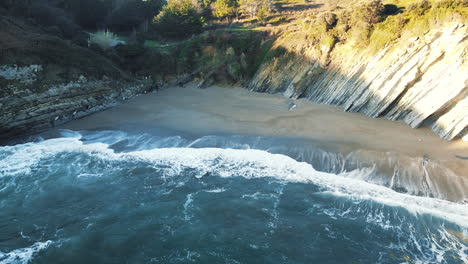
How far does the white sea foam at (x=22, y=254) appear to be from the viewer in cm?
1078

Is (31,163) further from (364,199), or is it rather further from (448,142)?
(448,142)

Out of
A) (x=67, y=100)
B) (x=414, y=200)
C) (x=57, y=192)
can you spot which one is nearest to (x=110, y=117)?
(x=67, y=100)

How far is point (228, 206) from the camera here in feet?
45.5

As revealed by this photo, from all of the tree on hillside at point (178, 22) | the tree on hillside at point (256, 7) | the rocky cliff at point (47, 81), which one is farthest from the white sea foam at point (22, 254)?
the tree on hillside at point (256, 7)

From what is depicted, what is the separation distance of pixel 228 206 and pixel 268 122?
10645mm

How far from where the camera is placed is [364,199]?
45.9ft

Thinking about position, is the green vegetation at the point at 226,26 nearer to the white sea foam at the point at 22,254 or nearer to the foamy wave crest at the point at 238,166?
the foamy wave crest at the point at 238,166

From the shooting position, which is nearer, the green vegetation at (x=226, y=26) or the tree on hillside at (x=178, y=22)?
the green vegetation at (x=226, y=26)

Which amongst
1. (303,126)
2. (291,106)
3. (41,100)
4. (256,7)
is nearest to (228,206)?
(303,126)

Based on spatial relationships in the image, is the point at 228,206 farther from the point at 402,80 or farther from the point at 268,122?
the point at 402,80

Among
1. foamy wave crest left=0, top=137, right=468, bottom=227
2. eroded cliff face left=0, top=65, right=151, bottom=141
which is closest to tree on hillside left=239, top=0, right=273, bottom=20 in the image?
eroded cliff face left=0, top=65, right=151, bottom=141

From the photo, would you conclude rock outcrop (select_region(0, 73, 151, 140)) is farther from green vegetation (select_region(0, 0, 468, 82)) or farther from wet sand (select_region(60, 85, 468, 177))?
green vegetation (select_region(0, 0, 468, 82))

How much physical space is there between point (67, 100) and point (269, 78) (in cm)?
2036

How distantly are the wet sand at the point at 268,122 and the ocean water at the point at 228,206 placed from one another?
5.03 feet
